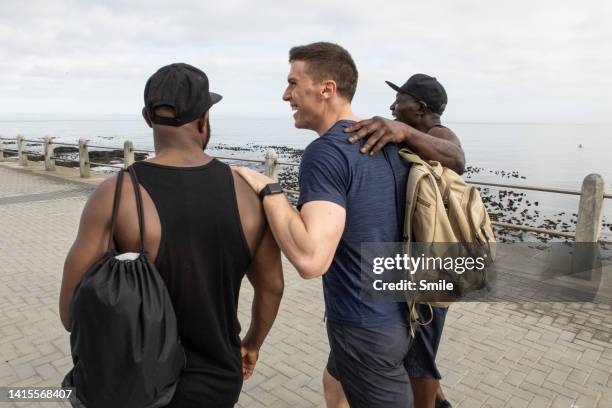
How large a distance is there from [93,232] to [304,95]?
40.0 inches

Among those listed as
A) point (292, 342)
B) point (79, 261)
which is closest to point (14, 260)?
point (292, 342)

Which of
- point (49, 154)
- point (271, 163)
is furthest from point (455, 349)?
point (49, 154)

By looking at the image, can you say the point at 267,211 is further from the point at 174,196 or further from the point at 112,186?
the point at 112,186

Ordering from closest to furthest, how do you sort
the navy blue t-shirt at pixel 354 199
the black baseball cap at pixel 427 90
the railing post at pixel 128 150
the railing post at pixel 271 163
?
the navy blue t-shirt at pixel 354 199
the black baseball cap at pixel 427 90
the railing post at pixel 271 163
the railing post at pixel 128 150

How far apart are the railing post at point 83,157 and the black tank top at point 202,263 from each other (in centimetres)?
1433

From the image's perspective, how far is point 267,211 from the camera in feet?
5.60

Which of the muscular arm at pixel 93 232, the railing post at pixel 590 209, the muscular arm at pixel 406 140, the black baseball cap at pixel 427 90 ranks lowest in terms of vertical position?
the railing post at pixel 590 209

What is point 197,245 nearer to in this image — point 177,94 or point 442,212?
point 177,94

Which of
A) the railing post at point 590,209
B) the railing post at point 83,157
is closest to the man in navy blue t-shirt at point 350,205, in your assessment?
the railing post at point 590,209

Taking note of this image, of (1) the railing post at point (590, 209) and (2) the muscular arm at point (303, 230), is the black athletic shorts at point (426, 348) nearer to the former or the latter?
(2) the muscular arm at point (303, 230)

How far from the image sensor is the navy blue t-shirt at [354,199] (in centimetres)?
185

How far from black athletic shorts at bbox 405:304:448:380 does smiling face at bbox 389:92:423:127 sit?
43.0 inches

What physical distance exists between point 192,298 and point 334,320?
724mm

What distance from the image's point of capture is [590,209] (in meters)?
5.63
